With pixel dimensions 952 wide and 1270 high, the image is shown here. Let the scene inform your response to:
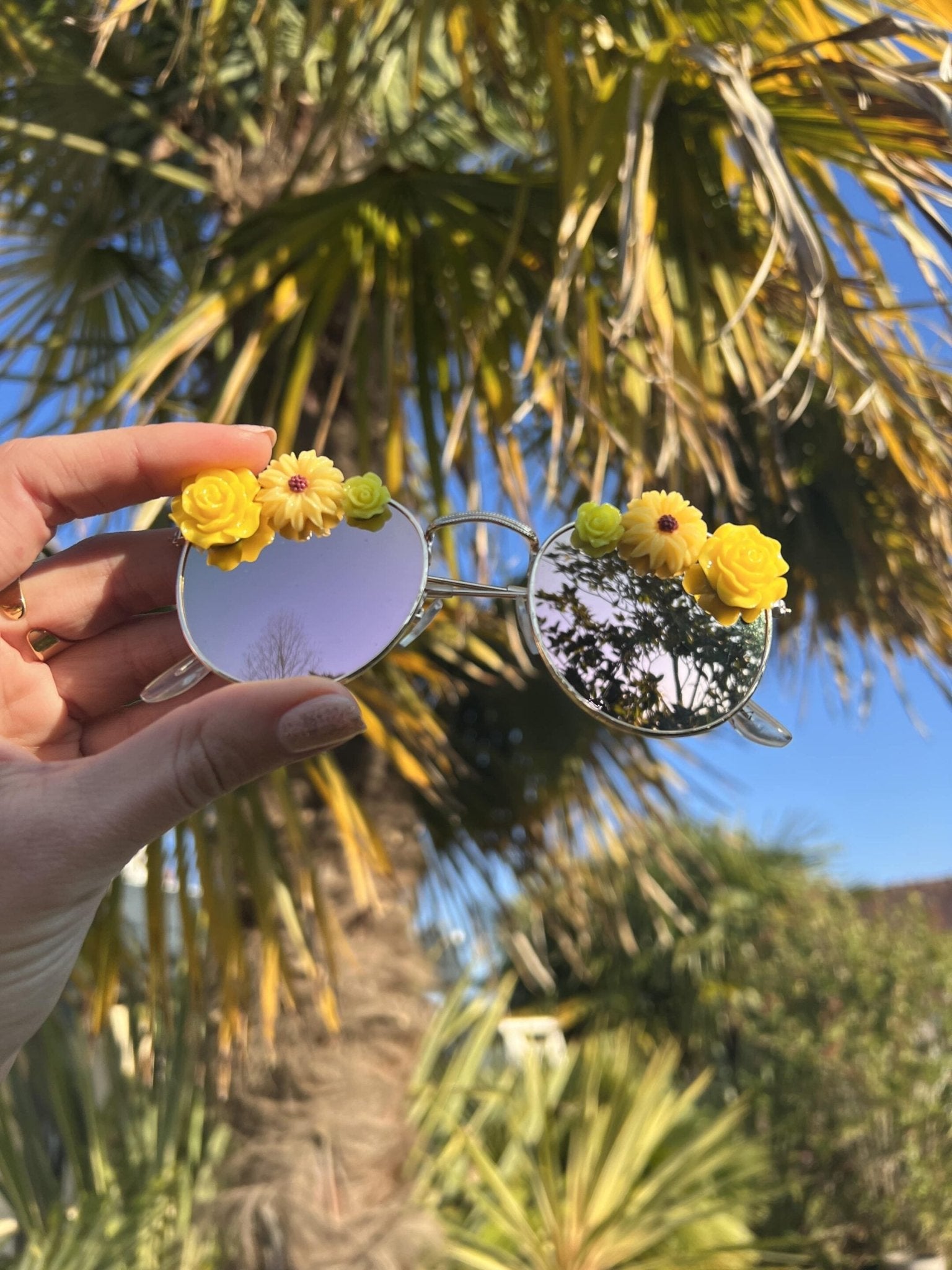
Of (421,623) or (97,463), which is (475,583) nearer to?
(421,623)

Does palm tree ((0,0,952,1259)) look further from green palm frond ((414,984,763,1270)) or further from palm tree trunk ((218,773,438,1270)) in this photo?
green palm frond ((414,984,763,1270))

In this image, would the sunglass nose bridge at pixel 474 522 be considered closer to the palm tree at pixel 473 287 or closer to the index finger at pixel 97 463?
the index finger at pixel 97 463

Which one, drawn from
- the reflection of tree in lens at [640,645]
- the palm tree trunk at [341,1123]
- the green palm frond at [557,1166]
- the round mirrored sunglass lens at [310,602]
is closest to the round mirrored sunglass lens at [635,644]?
the reflection of tree in lens at [640,645]

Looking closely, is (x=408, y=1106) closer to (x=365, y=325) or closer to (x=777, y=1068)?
(x=365, y=325)

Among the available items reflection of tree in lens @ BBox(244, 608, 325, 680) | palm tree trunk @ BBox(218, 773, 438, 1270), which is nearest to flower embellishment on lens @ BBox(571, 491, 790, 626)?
reflection of tree in lens @ BBox(244, 608, 325, 680)

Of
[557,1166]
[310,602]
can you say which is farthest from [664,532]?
[557,1166]
